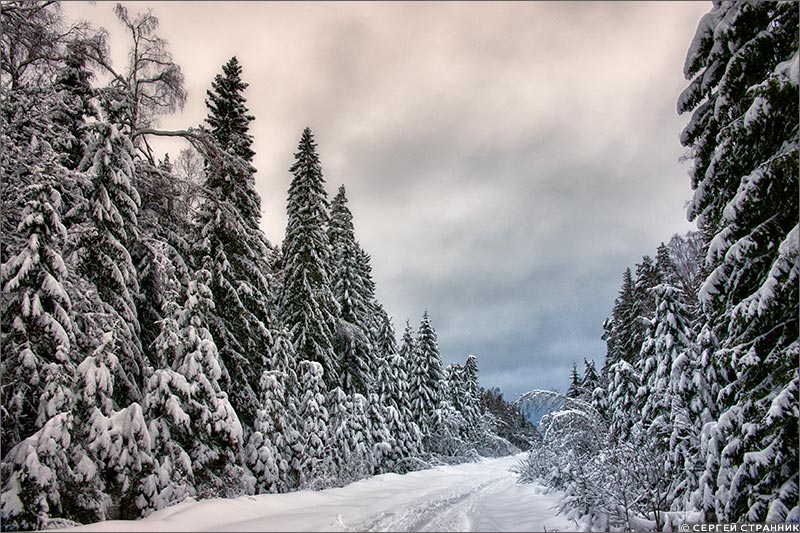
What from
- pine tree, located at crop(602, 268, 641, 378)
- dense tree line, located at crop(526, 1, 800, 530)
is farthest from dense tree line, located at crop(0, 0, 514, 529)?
pine tree, located at crop(602, 268, 641, 378)

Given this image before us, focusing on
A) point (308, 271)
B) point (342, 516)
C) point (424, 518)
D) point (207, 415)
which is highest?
point (308, 271)

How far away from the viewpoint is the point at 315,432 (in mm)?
17469

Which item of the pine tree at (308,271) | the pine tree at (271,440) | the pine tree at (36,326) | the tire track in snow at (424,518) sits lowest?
the tire track in snow at (424,518)

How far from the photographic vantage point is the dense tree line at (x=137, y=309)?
8.62m

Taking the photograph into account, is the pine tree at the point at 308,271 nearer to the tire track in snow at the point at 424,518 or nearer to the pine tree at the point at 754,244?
the tire track in snow at the point at 424,518

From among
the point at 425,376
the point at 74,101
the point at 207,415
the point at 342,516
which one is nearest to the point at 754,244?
the point at 342,516

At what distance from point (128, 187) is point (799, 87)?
46.5 ft

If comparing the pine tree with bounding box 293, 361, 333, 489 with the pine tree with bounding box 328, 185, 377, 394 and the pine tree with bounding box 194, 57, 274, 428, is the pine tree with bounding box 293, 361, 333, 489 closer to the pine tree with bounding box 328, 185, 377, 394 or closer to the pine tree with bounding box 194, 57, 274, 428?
the pine tree with bounding box 194, 57, 274, 428

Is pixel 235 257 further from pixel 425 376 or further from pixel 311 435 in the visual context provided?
pixel 425 376

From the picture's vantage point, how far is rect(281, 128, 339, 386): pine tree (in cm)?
2112

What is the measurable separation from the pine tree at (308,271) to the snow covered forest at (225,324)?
1.00ft

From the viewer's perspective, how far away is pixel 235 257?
15695 millimetres

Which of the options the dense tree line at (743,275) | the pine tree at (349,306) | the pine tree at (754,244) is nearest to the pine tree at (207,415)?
the dense tree line at (743,275)

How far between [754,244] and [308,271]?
684 inches
